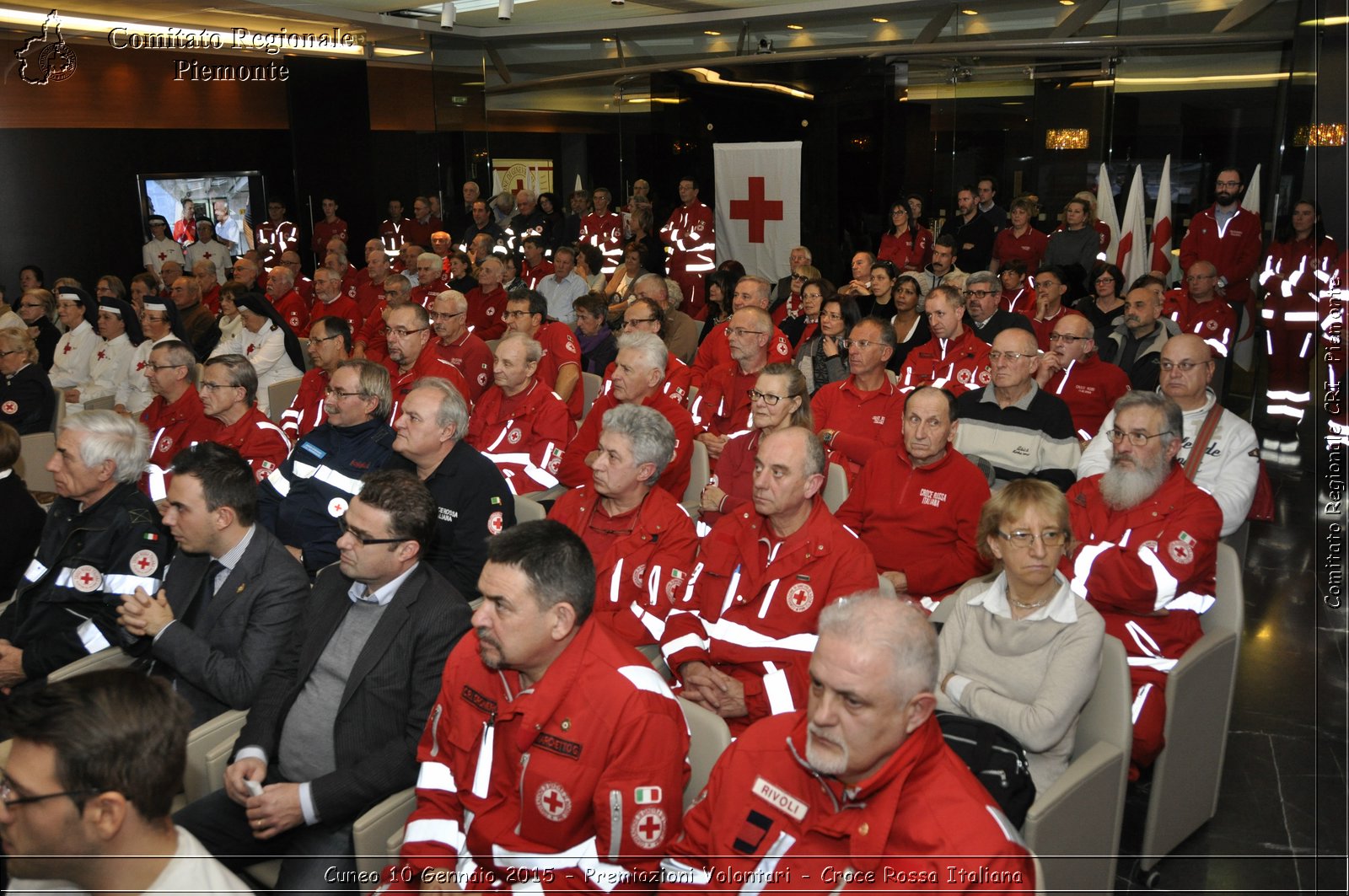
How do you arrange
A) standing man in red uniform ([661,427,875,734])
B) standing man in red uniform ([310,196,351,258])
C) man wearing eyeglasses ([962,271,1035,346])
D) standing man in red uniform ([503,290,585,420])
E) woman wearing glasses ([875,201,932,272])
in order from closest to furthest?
standing man in red uniform ([661,427,875,734])
standing man in red uniform ([503,290,585,420])
man wearing eyeglasses ([962,271,1035,346])
woman wearing glasses ([875,201,932,272])
standing man in red uniform ([310,196,351,258])

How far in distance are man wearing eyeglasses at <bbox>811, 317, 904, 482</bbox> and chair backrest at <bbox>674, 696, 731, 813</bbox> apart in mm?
2353

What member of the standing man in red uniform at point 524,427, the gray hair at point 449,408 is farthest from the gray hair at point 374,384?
the standing man in red uniform at point 524,427

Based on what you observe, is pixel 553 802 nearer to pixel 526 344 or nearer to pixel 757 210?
pixel 526 344

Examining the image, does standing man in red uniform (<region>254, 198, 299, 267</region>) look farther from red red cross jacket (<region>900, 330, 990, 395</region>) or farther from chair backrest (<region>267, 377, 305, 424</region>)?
red red cross jacket (<region>900, 330, 990, 395</region>)

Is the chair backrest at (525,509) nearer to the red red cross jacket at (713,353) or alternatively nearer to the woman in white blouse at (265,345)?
the red red cross jacket at (713,353)

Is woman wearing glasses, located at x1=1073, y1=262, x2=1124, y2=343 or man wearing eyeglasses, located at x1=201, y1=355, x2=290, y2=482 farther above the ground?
woman wearing glasses, located at x1=1073, y1=262, x2=1124, y2=343

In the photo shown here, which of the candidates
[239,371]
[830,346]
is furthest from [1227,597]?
[239,371]

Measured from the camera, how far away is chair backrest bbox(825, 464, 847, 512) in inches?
156

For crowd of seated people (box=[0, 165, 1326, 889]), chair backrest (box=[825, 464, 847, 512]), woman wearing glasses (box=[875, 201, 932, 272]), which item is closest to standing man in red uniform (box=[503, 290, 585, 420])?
crowd of seated people (box=[0, 165, 1326, 889])

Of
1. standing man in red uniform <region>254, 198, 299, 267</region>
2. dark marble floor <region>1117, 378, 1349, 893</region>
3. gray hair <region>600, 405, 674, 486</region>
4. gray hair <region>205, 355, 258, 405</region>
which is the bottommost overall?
dark marble floor <region>1117, 378, 1349, 893</region>

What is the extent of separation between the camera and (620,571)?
3148 millimetres

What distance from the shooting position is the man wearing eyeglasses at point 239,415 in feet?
14.3

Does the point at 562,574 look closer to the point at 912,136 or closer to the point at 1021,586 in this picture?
the point at 1021,586

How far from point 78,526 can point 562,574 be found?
1845 mm
